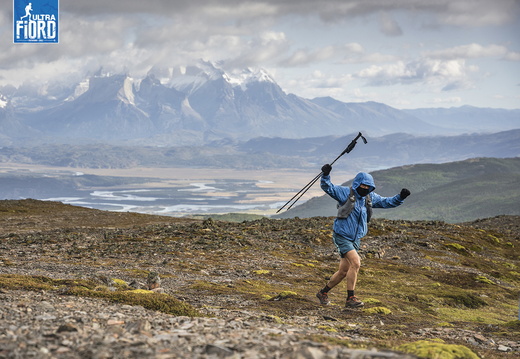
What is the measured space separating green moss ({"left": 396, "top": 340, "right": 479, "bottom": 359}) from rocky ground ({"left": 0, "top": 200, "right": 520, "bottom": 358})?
0.13ft

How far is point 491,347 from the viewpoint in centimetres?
1461

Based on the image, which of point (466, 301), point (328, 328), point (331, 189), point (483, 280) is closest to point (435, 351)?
point (328, 328)

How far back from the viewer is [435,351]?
10359mm

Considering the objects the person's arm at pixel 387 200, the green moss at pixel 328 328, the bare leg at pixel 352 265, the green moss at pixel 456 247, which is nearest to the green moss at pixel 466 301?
the bare leg at pixel 352 265

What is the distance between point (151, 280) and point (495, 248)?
43198 millimetres

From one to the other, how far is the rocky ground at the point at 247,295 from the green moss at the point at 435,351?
0.13 ft

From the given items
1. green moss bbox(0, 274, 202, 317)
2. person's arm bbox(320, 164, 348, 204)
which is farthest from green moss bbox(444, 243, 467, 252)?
green moss bbox(0, 274, 202, 317)

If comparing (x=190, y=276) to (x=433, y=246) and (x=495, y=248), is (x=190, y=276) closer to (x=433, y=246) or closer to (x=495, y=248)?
(x=433, y=246)

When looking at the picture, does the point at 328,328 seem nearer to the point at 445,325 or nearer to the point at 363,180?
the point at 445,325

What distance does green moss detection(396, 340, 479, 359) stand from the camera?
10172 mm

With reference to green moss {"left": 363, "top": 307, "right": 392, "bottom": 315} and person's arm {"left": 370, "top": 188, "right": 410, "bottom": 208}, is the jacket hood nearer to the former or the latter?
person's arm {"left": 370, "top": 188, "right": 410, "bottom": 208}

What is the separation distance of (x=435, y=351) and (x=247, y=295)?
10882 mm

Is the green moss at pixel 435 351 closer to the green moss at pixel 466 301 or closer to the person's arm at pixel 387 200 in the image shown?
the person's arm at pixel 387 200

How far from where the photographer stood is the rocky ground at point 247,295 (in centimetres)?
994
